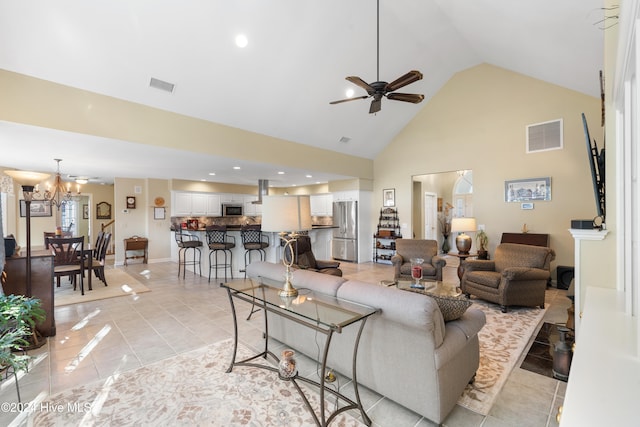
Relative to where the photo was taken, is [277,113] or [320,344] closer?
[320,344]

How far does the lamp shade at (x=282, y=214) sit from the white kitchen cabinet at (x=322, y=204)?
7.30m

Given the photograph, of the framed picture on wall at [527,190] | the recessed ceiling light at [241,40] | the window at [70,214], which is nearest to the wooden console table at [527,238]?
the framed picture on wall at [527,190]

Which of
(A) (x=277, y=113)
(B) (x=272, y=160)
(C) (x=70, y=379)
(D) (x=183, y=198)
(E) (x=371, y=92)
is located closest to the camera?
(C) (x=70, y=379)

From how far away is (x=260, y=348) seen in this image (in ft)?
9.86

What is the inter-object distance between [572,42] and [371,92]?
274 cm

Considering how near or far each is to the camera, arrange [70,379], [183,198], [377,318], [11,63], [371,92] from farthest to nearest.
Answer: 1. [183,198]
2. [371,92]
3. [11,63]
4. [70,379]
5. [377,318]

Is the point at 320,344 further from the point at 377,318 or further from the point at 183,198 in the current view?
the point at 183,198

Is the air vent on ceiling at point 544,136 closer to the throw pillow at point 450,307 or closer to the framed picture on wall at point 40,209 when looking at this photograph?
the throw pillow at point 450,307

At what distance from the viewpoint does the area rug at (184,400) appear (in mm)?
1965

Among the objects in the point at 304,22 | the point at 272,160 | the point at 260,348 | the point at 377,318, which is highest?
the point at 304,22

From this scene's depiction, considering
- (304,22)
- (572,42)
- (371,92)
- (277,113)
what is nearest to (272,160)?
(277,113)

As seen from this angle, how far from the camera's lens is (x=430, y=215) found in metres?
9.34

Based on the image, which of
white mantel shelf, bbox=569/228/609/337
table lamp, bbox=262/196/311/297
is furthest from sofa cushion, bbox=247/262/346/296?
white mantel shelf, bbox=569/228/609/337

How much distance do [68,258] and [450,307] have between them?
6244 mm
